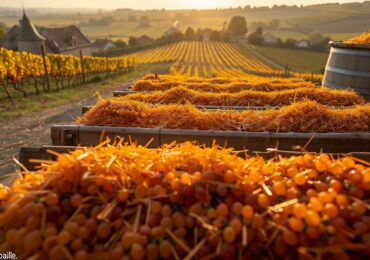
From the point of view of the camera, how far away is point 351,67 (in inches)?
276

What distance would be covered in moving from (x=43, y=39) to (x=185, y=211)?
44.3 metres

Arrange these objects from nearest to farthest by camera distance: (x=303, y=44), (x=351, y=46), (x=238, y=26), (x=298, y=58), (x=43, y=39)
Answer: (x=351, y=46) < (x=43, y=39) < (x=298, y=58) < (x=303, y=44) < (x=238, y=26)

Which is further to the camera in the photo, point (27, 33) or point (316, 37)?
point (316, 37)

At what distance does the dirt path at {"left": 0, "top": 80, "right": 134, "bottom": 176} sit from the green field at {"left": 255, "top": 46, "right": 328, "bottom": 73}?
37593mm

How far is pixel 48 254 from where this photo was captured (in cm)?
185

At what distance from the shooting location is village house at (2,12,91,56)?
40.1m

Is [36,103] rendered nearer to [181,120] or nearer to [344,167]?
[181,120]

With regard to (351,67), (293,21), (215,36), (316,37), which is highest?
(293,21)

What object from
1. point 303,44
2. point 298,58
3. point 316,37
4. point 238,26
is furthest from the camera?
point 238,26

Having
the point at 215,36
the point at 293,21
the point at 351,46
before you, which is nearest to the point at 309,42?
the point at 215,36

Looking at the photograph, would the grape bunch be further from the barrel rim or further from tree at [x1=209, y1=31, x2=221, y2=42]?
tree at [x1=209, y1=31, x2=221, y2=42]

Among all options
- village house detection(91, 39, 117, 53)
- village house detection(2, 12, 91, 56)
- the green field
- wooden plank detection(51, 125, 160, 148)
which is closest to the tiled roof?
village house detection(2, 12, 91, 56)

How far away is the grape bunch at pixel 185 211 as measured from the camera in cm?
182

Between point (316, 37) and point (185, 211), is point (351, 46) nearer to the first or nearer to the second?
point (185, 211)
